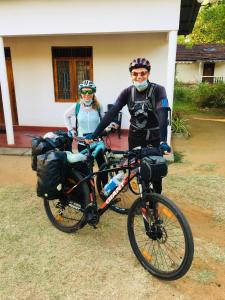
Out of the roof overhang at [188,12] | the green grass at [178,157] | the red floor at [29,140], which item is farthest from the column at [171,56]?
the red floor at [29,140]

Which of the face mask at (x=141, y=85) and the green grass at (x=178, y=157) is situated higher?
the face mask at (x=141, y=85)

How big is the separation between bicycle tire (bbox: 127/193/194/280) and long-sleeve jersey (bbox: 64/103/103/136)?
4.73 ft

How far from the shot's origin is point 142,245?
2781 mm

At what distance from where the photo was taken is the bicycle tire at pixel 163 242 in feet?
7.43

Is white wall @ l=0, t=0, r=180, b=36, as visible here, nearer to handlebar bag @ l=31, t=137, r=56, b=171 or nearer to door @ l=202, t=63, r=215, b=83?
handlebar bag @ l=31, t=137, r=56, b=171

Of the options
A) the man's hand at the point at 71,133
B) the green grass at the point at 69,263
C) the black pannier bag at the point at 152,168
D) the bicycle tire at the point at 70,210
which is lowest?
the green grass at the point at 69,263

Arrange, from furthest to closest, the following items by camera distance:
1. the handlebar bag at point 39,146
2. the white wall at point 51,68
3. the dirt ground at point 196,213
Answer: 1. the white wall at point 51,68
2. the handlebar bag at point 39,146
3. the dirt ground at point 196,213

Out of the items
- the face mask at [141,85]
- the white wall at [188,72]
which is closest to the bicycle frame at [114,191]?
the face mask at [141,85]

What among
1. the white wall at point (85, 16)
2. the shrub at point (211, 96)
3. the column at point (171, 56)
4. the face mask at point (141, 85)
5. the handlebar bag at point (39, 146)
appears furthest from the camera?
the shrub at point (211, 96)

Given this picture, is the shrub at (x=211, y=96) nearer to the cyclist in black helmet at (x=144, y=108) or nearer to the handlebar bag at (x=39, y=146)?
the cyclist in black helmet at (x=144, y=108)

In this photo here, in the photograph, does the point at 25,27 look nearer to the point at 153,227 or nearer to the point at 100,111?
the point at 100,111

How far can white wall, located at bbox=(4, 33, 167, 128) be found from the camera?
22.7ft

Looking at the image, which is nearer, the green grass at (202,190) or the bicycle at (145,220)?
the bicycle at (145,220)

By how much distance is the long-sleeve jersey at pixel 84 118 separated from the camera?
3.64 m
